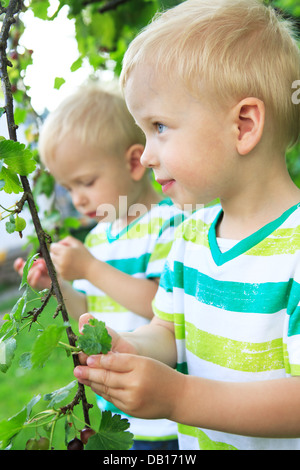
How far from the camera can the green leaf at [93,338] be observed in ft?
2.73

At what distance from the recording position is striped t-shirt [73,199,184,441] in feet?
5.18

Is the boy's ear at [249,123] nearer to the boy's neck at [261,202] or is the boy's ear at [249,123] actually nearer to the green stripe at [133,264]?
the boy's neck at [261,202]

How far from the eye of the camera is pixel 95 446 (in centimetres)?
86

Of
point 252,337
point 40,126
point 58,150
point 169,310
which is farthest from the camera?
point 40,126

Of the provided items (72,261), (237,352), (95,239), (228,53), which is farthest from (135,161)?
(237,352)

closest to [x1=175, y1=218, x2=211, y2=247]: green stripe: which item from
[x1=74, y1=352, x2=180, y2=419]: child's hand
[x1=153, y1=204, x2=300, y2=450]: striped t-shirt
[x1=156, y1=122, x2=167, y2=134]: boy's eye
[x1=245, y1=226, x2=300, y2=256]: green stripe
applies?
[x1=153, y1=204, x2=300, y2=450]: striped t-shirt

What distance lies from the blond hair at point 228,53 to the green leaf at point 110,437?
2.13 feet

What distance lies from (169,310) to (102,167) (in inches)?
26.2

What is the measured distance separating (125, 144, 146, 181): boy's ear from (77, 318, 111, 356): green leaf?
3.39 feet

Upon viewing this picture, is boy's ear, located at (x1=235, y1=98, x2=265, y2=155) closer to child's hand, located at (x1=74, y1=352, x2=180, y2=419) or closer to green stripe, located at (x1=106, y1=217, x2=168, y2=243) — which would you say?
child's hand, located at (x1=74, y1=352, x2=180, y2=419)

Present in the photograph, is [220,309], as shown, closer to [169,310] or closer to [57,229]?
[169,310]

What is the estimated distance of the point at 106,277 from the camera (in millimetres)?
1636

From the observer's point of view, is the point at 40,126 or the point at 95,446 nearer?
the point at 95,446
